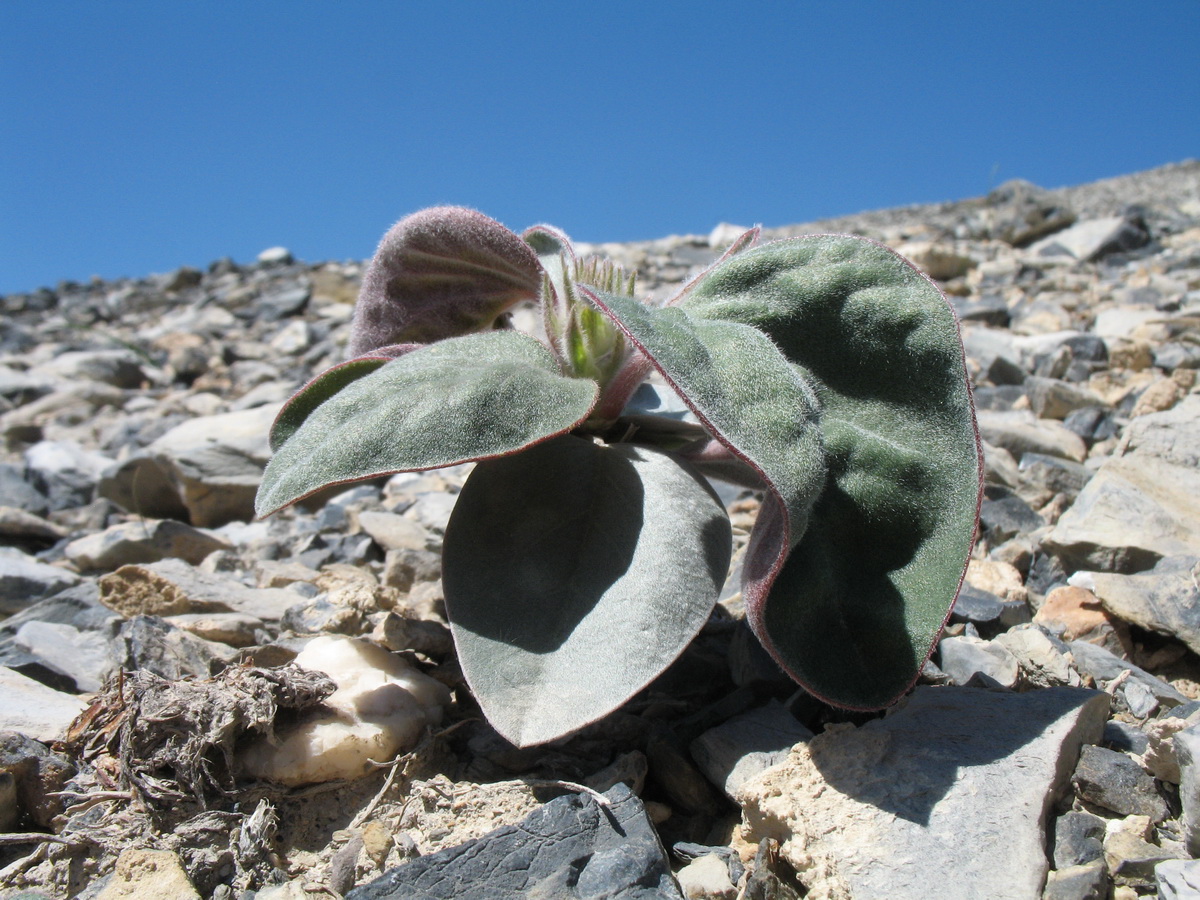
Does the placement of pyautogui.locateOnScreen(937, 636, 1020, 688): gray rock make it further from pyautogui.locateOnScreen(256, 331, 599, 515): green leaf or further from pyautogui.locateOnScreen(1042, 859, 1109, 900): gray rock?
pyautogui.locateOnScreen(256, 331, 599, 515): green leaf

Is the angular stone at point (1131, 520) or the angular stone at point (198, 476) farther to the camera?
the angular stone at point (198, 476)

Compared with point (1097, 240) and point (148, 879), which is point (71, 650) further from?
point (1097, 240)

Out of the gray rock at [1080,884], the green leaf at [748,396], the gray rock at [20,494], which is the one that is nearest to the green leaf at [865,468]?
the green leaf at [748,396]

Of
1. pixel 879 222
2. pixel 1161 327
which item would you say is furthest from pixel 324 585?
pixel 879 222

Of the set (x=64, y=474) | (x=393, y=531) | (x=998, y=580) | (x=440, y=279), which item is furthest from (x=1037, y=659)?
(x=64, y=474)

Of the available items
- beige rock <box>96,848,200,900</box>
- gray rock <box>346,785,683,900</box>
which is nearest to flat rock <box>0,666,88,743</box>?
beige rock <box>96,848,200,900</box>

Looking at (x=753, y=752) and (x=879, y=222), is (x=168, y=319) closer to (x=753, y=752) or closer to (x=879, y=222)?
(x=879, y=222)

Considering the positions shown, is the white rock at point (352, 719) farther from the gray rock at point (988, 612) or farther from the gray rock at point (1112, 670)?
the gray rock at point (1112, 670)
